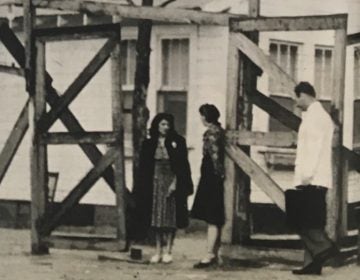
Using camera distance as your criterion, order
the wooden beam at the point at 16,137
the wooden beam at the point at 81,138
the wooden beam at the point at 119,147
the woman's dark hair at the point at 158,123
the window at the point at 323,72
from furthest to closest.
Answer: the window at the point at 323,72 < the wooden beam at the point at 16,137 < the wooden beam at the point at 81,138 < the wooden beam at the point at 119,147 < the woman's dark hair at the point at 158,123

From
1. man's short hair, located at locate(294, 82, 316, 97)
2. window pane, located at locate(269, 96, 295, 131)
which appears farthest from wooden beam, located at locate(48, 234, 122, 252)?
window pane, located at locate(269, 96, 295, 131)

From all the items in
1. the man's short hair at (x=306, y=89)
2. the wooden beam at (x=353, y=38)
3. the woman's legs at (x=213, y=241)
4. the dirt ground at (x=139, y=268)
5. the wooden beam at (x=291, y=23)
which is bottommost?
the dirt ground at (x=139, y=268)

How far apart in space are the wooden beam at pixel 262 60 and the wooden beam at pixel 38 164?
8.15 feet

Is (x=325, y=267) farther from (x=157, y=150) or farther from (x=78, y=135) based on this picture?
(x=78, y=135)

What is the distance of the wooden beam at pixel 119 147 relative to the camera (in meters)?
12.2

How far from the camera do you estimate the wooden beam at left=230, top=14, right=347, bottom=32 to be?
436 inches

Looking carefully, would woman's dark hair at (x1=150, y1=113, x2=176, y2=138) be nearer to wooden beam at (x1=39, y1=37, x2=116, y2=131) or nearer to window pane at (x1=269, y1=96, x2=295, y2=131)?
wooden beam at (x1=39, y1=37, x2=116, y2=131)

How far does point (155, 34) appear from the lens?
647 inches

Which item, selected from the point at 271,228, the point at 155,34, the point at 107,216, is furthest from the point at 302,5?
the point at 107,216

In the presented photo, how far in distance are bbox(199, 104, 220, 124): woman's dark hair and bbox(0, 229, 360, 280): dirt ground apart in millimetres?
1519

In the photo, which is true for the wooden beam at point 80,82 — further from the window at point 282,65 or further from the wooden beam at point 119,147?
the window at point 282,65

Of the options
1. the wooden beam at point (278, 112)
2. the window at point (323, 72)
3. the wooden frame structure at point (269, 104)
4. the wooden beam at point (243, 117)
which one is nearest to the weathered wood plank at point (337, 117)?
the wooden frame structure at point (269, 104)

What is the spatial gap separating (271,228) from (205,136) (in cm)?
450

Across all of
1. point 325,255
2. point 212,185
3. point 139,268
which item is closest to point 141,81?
point 212,185
